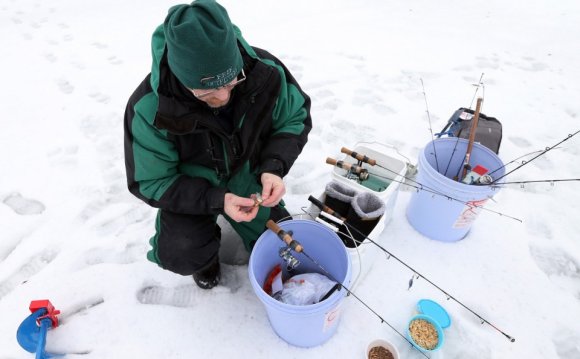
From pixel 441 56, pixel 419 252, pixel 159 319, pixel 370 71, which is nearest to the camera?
pixel 159 319

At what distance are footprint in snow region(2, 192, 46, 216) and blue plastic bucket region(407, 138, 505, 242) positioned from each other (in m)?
2.24

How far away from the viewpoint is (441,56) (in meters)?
3.73

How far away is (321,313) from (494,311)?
1.00m

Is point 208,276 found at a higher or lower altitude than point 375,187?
lower

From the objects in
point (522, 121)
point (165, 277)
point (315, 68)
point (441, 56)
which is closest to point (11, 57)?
point (315, 68)

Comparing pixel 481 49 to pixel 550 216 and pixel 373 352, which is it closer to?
pixel 550 216

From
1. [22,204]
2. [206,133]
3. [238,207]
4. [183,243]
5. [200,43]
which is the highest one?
[200,43]

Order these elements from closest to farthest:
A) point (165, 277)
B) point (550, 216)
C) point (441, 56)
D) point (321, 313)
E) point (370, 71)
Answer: point (321, 313) < point (165, 277) < point (550, 216) < point (370, 71) < point (441, 56)

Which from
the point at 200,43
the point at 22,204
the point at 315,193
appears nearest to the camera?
the point at 200,43

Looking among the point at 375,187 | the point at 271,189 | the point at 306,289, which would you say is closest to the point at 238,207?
the point at 271,189

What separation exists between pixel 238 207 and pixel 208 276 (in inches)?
19.8

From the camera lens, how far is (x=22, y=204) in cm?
211

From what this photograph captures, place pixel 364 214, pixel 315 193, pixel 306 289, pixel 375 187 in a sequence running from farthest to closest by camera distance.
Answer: pixel 375 187 < pixel 315 193 < pixel 364 214 < pixel 306 289

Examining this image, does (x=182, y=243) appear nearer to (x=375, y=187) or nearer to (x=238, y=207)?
(x=238, y=207)
